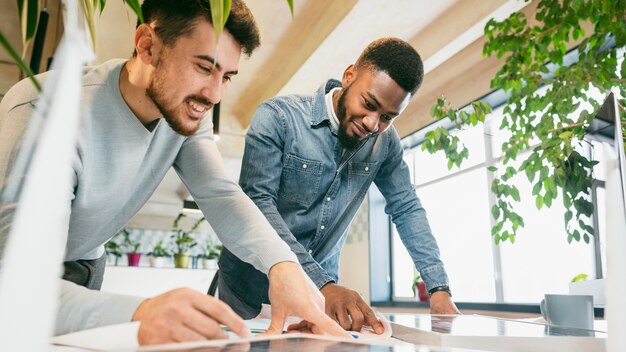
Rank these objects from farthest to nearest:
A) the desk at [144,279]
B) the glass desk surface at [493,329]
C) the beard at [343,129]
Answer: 1. the desk at [144,279]
2. the beard at [343,129]
3. the glass desk surface at [493,329]

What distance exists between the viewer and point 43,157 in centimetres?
17

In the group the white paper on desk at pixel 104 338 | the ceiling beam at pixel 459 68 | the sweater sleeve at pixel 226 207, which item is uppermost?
the ceiling beam at pixel 459 68

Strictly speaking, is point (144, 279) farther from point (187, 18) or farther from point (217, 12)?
point (217, 12)

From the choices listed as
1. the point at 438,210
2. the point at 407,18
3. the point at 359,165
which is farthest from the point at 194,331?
the point at 438,210

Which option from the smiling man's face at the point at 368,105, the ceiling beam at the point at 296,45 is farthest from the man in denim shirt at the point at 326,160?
the ceiling beam at the point at 296,45

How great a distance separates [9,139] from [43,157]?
0.63m

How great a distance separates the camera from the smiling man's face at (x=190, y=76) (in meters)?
1.04

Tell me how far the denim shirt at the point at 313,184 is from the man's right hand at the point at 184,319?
69cm

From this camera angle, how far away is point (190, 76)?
1.07 metres

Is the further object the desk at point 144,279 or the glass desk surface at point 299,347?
the desk at point 144,279

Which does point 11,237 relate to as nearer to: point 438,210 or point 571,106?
point 571,106

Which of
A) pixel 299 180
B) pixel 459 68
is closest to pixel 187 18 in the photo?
pixel 299 180

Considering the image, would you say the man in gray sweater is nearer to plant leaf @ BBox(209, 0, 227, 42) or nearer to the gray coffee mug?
plant leaf @ BBox(209, 0, 227, 42)

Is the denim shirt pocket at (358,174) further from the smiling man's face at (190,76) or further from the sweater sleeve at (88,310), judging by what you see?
the sweater sleeve at (88,310)
